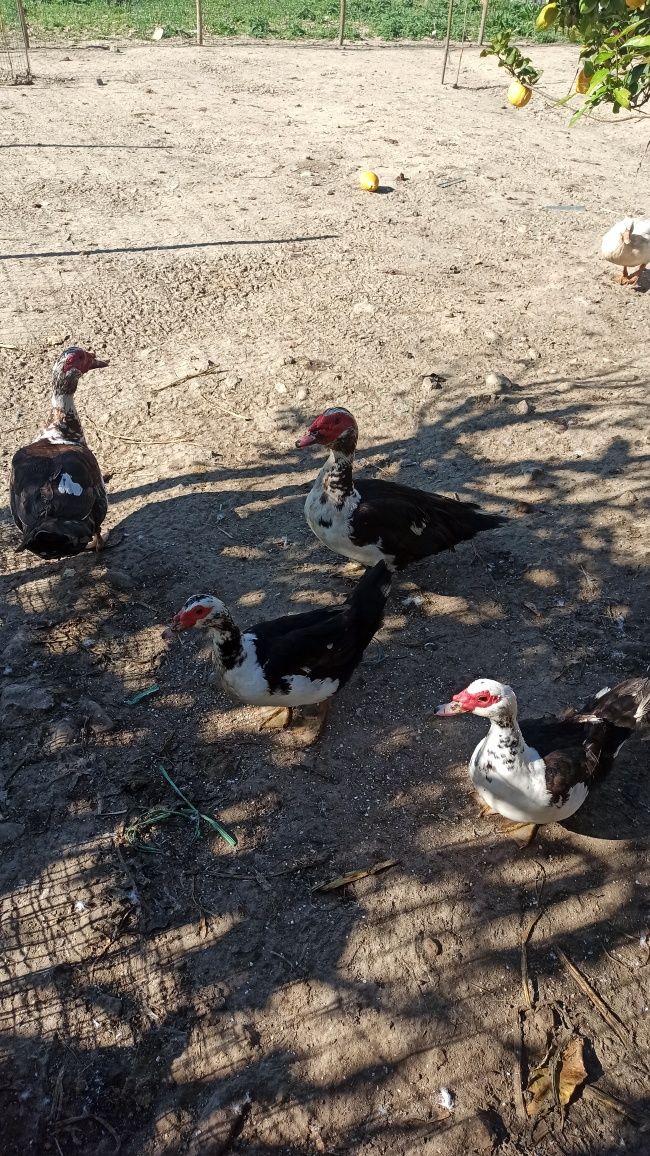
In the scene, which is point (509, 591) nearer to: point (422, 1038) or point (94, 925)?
point (422, 1038)

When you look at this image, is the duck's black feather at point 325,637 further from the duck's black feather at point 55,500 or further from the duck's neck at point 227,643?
the duck's black feather at point 55,500

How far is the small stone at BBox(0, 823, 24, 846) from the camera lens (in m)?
3.46

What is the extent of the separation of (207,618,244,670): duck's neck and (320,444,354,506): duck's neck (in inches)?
45.2

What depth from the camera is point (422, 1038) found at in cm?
292

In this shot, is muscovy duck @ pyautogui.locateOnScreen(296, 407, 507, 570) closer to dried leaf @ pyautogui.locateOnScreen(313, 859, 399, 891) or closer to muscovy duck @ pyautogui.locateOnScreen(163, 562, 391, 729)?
muscovy duck @ pyautogui.locateOnScreen(163, 562, 391, 729)

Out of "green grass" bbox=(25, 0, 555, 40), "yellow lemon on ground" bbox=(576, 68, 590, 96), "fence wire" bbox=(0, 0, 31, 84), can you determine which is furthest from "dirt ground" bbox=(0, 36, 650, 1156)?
"green grass" bbox=(25, 0, 555, 40)

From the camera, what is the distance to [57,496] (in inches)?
178

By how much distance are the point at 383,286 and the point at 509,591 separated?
420cm

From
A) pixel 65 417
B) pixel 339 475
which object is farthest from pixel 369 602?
pixel 65 417

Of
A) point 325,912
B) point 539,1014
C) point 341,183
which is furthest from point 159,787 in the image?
point 341,183

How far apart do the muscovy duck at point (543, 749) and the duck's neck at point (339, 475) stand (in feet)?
5.10

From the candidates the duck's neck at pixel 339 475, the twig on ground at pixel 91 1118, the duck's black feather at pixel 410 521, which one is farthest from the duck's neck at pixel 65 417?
the twig on ground at pixel 91 1118

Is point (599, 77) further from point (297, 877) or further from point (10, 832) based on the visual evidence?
point (10, 832)

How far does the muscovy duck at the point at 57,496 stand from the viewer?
14.6 ft
